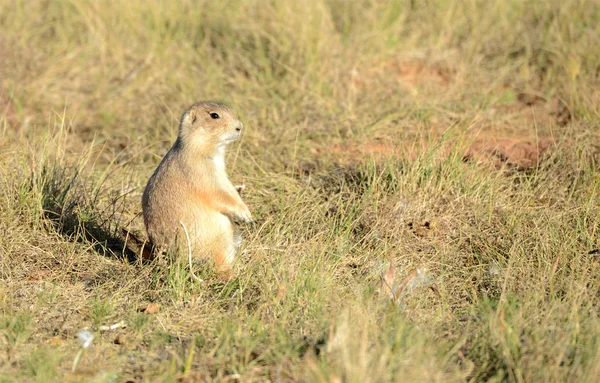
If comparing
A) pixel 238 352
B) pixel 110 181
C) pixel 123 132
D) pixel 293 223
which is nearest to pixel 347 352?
pixel 238 352

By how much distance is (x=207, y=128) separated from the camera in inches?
173

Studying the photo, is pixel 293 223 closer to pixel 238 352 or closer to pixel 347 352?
pixel 238 352

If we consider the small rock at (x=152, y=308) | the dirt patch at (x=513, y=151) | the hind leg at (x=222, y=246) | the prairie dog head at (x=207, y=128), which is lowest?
the small rock at (x=152, y=308)

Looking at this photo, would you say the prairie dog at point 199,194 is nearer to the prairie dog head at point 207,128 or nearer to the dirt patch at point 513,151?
the prairie dog head at point 207,128

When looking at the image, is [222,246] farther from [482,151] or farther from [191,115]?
[482,151]

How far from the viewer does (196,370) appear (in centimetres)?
329

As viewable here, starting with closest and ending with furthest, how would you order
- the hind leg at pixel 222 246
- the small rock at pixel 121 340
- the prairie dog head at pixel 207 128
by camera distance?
1. the small rock at pixel 121 340
2. the hind leg at pixel 222 246
3. the prairie dog head at pixel 207 128

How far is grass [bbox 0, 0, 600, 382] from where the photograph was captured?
339 cm

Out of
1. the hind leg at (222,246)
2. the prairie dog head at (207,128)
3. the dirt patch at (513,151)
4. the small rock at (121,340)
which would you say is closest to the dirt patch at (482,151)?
the dirt patch at (513,151)

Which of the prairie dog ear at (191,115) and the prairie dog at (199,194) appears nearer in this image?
the prairie dog at (199,194)

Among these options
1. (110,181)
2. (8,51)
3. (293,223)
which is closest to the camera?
(293,223)

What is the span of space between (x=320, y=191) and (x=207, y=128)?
1168 mm

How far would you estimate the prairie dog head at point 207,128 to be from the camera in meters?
4.38

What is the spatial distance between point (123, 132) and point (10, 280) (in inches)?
100.0
